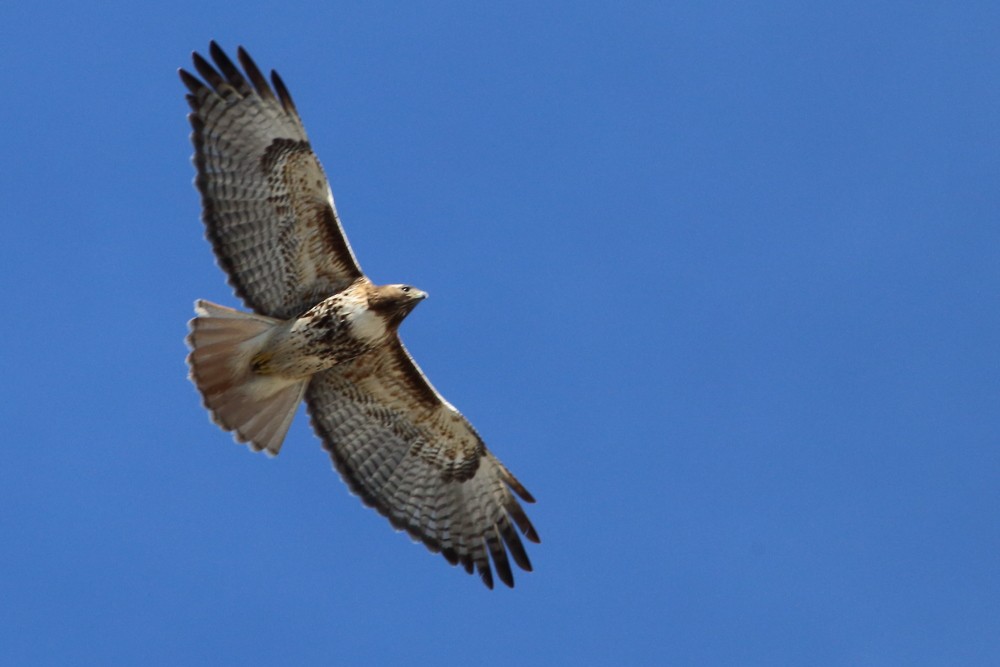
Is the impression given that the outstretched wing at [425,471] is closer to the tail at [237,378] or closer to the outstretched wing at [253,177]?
the tail at [237,378]

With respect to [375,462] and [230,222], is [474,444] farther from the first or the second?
[230,222]

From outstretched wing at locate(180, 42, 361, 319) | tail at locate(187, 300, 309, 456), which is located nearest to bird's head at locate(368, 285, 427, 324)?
outstretched wing at locate(180, 42, 361, 319)

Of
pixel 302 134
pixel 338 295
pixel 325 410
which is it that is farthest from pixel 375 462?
pixel 302 134

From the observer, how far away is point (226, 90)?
14125 mm

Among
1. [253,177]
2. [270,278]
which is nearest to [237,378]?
[270,278]

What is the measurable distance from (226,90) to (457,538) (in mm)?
4137

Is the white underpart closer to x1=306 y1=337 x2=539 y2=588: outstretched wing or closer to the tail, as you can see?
the tail

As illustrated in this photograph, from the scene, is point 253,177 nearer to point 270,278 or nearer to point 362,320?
point 270,278

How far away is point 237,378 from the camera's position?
1419cm

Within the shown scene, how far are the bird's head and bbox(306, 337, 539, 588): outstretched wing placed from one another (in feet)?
3.23

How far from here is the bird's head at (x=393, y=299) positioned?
14.0m

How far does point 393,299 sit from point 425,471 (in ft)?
5.89

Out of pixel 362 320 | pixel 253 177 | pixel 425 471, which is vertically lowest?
pixel 425 471

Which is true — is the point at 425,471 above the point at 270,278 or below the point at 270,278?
below
